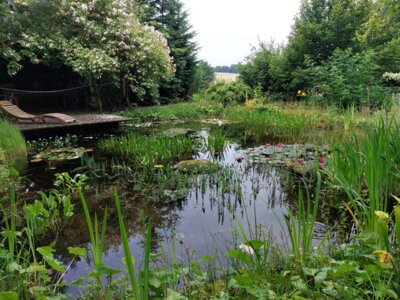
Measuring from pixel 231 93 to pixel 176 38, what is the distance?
5663mm

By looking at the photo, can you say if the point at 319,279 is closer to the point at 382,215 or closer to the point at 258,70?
the point at 382,215

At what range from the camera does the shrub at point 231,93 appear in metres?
13.2

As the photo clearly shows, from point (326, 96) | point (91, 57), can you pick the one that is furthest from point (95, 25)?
point (326, 96)

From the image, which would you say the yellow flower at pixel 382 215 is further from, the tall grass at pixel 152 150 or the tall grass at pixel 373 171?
the tall grass at pixel 152 150

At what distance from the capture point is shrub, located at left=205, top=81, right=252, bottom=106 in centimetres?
1318

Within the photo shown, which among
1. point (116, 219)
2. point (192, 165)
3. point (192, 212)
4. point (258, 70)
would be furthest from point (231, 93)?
point (116, 219)

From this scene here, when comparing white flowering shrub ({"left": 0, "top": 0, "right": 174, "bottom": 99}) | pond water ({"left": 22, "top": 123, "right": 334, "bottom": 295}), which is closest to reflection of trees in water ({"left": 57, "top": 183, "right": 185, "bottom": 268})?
pond water ({"left": 22, "top": 123, "right": 334, "bottom": 295})

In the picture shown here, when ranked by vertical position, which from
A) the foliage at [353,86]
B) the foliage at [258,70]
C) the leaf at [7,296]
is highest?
the foliage at [258,70]

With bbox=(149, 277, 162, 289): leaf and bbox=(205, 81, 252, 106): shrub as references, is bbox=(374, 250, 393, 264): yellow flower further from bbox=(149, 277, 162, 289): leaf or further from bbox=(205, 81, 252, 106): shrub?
bbox=(205, 81, 252, 106): shrub

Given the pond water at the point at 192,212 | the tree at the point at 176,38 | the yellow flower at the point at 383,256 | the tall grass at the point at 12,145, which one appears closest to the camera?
the yellow flower at the point at 383,256

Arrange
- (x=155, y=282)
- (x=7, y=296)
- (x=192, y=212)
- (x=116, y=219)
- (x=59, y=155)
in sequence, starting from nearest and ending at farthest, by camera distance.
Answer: (x=7, y=296)
(x=155, y=282)
(x=116, y=219)
(x=192, y=212)
(x=59, y=155)

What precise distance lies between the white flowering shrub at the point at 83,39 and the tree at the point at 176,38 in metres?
4.41

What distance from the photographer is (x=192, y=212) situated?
3.01 meters

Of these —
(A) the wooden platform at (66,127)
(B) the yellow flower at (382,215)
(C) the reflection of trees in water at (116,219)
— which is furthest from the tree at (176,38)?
(B) the yellow flower at (382,215)
